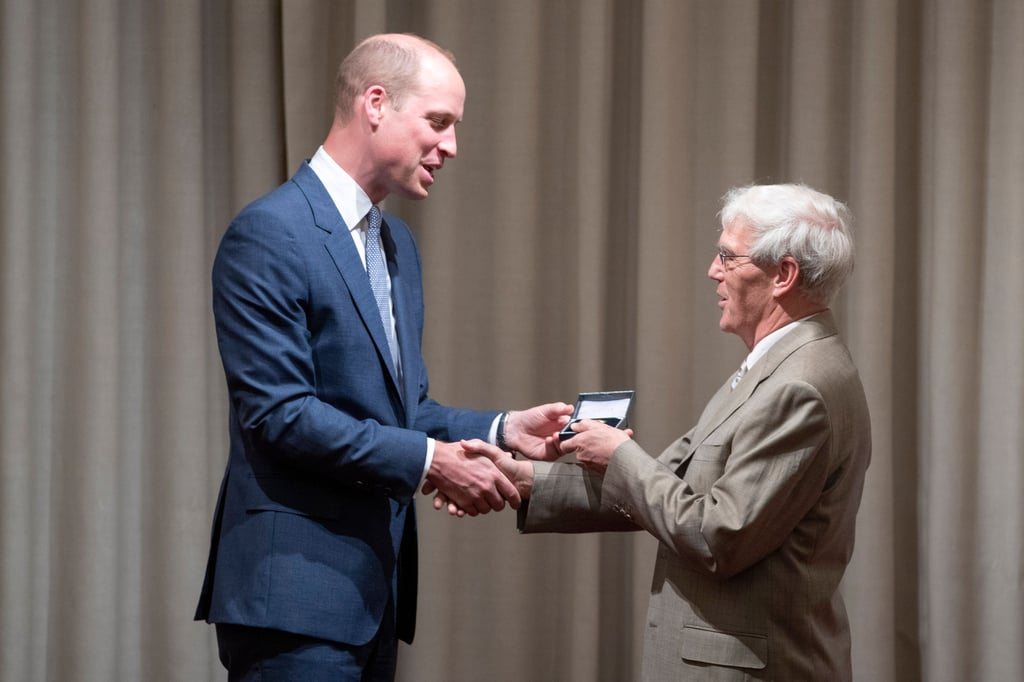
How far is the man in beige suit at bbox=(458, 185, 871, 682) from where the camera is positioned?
213 cm

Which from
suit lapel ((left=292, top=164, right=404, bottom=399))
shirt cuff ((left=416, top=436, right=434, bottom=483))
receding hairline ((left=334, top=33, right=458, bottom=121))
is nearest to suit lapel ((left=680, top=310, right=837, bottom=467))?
shirt cuff ((left=416, top=436, right=434, bottom=483))

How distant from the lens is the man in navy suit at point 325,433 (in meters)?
2.12

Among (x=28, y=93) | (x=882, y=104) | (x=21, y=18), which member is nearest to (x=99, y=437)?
(x=28, y=93)

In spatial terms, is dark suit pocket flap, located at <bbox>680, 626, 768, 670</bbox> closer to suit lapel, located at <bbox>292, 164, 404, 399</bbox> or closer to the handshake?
the handshake

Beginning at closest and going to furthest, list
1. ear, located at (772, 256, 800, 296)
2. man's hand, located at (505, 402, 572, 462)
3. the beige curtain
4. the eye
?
ear, located at (772, 256, 800, 296), the eye, man's hand, located at (505, 402, 572, 462), the beige curtain

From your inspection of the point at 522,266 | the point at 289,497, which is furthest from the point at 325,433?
the point at 522,266

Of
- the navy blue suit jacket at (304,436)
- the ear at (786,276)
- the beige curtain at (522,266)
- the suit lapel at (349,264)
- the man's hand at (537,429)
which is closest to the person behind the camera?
the navy blue suit jacket at (304,436)

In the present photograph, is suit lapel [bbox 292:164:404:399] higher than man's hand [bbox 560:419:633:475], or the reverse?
suit lapel [bbox 292:164:404:399]

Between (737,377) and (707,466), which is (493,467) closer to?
(707,466)

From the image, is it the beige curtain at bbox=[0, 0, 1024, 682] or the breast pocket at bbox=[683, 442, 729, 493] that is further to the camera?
the beige curtain at bbox=[0, 0, 1024, 682]

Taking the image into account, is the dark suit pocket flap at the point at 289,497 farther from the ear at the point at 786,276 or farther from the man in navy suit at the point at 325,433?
the ear at the point at 786,276

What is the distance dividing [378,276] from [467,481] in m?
0.47

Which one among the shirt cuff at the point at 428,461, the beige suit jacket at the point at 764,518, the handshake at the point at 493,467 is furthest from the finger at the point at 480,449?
the beige suit jacket at the point at 764,518

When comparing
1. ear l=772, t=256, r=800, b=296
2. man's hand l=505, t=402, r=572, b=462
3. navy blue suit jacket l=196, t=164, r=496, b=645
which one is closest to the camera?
navy blue suit jacket l=196, t=164, r=496, b=645
